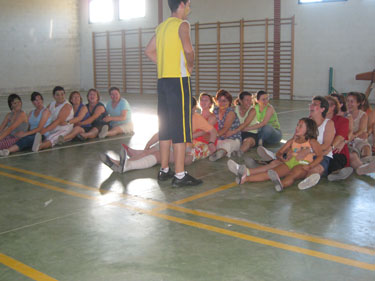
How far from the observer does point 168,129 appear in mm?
4410

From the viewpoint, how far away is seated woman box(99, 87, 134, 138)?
7.83 metres

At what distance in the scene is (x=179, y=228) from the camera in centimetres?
→ 330

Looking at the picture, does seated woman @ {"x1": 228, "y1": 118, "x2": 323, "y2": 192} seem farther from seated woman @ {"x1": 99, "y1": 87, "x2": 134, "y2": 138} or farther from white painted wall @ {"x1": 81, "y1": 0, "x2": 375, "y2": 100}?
white painted wall @ {"x1": 81, "y1": 0, "x2": 375, "y2": 100}

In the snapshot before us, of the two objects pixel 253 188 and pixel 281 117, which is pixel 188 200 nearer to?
pixel 253 188

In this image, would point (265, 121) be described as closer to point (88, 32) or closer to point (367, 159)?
point (367, 159)

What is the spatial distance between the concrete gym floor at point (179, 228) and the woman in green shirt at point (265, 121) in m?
1.66

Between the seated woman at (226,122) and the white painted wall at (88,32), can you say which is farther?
the white painted wall at (88,32)

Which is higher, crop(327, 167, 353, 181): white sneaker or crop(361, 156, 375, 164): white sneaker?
crop(361, 156, 375, 164): white sneaker

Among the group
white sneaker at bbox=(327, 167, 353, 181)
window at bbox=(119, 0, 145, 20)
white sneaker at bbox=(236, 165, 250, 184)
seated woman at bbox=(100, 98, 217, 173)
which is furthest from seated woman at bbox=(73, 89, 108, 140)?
window at bbox=(119, 0, 145, 20)

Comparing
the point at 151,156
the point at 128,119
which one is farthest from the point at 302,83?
the point at 151,156

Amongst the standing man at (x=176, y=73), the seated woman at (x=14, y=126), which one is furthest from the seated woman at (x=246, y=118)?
the seated woman at (x=14, y=126)

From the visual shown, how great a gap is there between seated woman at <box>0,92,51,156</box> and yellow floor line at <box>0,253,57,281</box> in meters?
3.89

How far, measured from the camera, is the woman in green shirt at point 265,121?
257 inches

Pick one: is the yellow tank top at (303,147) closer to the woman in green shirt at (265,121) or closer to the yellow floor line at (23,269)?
the woman in green shirt at (265,121)
